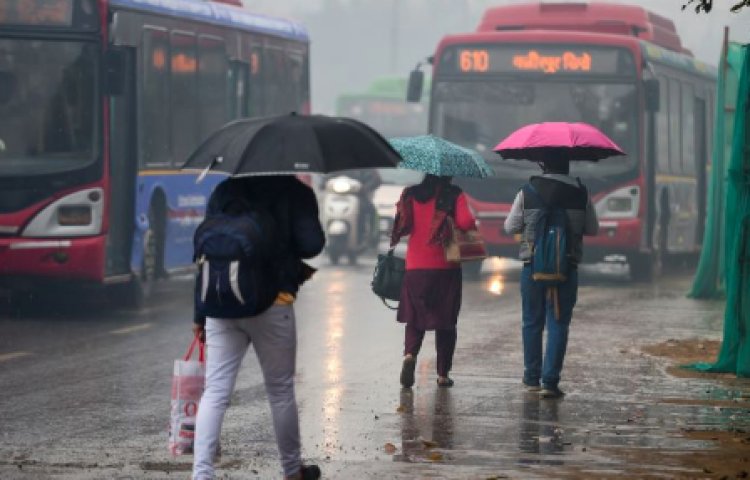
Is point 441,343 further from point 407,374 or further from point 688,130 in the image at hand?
point 688,130

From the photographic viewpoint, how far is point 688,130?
3112 cm

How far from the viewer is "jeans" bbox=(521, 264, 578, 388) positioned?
12812 mm

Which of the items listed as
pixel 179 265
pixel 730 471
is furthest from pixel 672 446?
pixel 179 265

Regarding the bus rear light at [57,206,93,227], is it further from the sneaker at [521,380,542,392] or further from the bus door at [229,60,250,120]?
the sneaker at [521,380,542,392]

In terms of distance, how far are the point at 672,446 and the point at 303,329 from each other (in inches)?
308

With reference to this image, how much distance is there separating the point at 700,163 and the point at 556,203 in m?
19.7

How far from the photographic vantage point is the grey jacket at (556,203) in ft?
42.6

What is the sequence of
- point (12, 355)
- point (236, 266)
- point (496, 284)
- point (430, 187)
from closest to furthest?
point (236, 266)
point (430, 187)
point (12, 355)
point (496, 284)

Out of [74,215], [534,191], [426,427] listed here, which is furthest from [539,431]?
[74,215]

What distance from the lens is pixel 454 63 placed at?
87.1 feet

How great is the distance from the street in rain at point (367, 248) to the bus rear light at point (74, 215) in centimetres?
3

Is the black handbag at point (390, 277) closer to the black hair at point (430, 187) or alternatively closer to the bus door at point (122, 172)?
the black hair at point (430, 187)

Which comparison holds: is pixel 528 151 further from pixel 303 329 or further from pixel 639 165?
pixel 639 165

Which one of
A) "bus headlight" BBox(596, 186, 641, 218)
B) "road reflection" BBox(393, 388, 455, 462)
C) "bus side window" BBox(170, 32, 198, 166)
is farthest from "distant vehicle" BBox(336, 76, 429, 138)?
"road reflection" BBox(393, 388, 455, 462)
